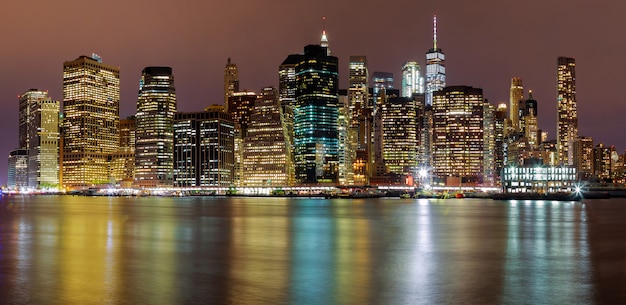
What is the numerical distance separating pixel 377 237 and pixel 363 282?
24.5 metres

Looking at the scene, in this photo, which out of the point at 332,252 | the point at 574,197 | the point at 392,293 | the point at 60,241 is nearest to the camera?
the point at 392,293

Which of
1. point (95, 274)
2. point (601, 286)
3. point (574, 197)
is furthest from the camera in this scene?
point (574, 197)

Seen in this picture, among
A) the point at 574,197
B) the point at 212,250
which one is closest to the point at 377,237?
the point at 212,250

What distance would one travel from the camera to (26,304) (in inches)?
1046

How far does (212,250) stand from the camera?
44938 mm

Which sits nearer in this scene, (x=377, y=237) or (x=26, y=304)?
(x=26, y=304)

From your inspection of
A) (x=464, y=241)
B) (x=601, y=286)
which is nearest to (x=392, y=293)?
(x=601, y=286)

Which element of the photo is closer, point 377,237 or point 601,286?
point 601,286

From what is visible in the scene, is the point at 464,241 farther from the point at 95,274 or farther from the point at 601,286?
the point at 95,274

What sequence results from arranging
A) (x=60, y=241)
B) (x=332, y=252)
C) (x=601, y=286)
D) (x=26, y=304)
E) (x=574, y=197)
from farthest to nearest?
1. (x=574, y=197)
2. (x=60, y=241)
3. (x=332, y=252)
4. (x=601, y=286)
5. (x=26, y=304)

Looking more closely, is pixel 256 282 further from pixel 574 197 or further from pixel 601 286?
pixel 574 197

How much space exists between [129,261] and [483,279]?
20827 millimetres

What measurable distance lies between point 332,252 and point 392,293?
15.0m

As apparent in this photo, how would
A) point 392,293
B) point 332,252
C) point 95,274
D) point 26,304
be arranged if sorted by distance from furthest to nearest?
point 332,252
point 95,274
point 392,293
point 26,304
